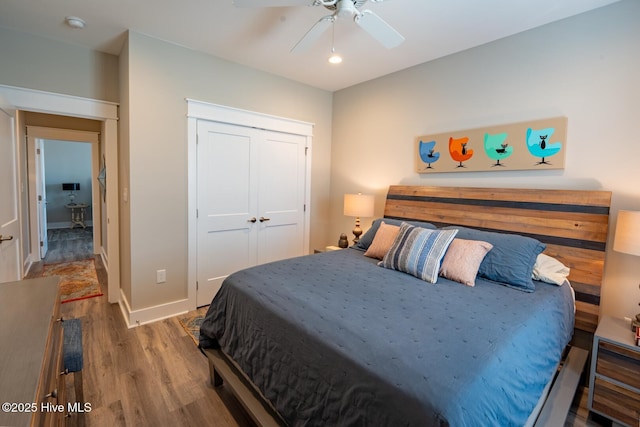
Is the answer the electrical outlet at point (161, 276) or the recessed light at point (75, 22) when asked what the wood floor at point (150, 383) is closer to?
the electrical outlet at point (161, 276)

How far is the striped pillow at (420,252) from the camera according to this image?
2.16 metres

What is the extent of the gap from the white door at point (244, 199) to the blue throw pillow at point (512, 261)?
2.42m

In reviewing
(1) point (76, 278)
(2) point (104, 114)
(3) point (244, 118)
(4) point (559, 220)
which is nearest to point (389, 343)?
(4) point (559, 220)

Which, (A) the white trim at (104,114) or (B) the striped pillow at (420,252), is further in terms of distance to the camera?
(A) the white trim at (104,114)

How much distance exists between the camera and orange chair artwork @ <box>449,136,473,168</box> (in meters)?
2.87

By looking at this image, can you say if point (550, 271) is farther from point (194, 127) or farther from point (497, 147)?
point (194, 127)

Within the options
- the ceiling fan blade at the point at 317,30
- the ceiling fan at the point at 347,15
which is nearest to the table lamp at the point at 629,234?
the ceiling fan at the point at 347,15

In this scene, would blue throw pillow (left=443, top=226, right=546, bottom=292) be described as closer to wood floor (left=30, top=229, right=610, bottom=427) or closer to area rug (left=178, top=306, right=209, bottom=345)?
wood floor (left=30, top=229, right=610, bottom=427)

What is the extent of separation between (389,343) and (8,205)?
10.9 ft

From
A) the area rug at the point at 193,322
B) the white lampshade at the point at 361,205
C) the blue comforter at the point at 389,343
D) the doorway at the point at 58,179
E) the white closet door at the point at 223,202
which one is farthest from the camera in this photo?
the doorway at the point at 58,179

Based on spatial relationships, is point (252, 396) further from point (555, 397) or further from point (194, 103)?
point (194, 103)

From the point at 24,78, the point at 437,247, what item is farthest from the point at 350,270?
the point at 24,78

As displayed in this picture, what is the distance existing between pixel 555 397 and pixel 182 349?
8.66ft

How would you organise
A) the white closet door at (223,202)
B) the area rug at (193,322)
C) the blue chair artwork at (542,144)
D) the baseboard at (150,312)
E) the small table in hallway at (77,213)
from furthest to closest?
the small table in hallway at (77,213) < the white closet door at (223,202) < the baseboard at (150,312) < the area rug at (193,322) < the blue chair artwork at (542,144)
